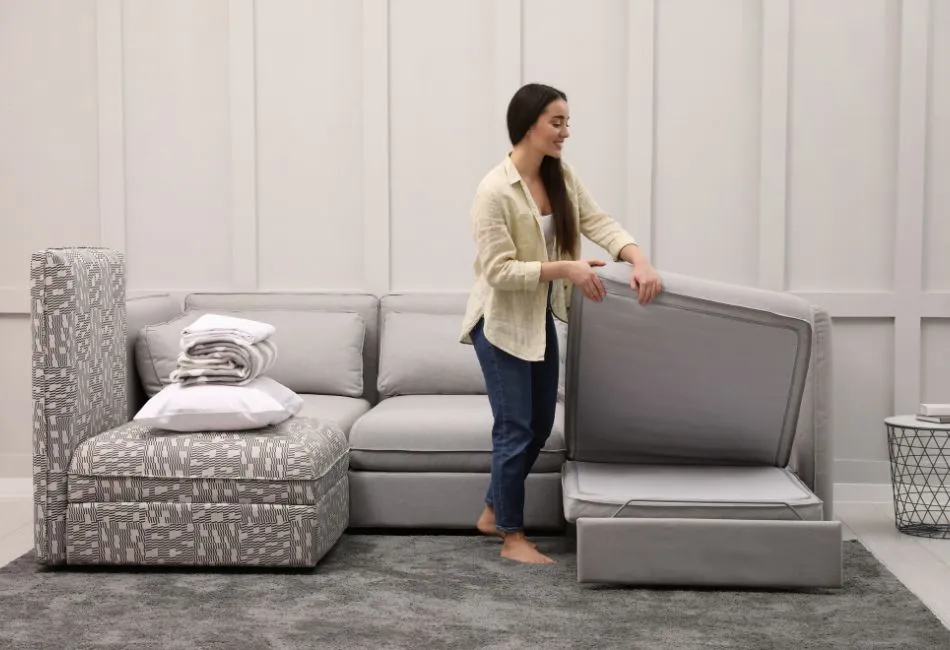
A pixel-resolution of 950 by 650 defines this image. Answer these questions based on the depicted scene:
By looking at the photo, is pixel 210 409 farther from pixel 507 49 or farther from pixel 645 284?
pixel 507 49

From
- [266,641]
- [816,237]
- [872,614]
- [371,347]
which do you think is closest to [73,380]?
[266,641]

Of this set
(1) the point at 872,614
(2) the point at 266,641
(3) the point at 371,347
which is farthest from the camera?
(3) the point at 371,347

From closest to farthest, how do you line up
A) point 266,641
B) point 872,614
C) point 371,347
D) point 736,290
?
1. point 266,641
2. point 872,614
3. point 736,290
4. point 371,347

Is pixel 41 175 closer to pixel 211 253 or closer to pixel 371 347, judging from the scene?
pixel 211 253

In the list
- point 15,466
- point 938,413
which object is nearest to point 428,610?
point 938,413

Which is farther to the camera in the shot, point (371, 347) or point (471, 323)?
point (371, 347)

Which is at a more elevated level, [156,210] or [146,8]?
[146,8]

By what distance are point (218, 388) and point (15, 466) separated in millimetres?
1892

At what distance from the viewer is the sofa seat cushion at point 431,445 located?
3.92 metres

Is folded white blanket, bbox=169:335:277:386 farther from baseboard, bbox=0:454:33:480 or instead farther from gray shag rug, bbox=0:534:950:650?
baseboard, bbox=0:454:33:480

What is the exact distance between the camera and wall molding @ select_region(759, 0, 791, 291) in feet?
15.2

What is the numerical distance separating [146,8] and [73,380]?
1981 mm

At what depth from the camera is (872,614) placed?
3029 millimetres

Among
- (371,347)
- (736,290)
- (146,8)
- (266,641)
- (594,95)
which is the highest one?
(146,8)
